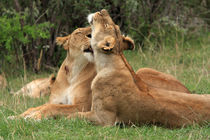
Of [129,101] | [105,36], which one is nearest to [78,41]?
[105,36]

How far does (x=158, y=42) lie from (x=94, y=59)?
18.6 ft

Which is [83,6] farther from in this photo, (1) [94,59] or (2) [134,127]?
(2) [134,127]

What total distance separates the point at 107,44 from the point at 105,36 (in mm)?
113

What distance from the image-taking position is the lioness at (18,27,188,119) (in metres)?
4.99

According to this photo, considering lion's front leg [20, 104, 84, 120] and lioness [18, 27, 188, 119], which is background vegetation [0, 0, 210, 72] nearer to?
lioness [18, 27, 188, 119]

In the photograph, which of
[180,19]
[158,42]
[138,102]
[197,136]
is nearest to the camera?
[197,136]

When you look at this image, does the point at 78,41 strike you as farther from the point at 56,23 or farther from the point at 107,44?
the point at 56,23

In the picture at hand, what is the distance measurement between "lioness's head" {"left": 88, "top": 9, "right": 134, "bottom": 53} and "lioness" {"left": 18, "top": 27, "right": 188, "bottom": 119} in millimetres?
360

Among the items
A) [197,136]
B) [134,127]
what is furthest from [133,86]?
[197,136]

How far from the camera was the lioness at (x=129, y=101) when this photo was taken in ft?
13.9

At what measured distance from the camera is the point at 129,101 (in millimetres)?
4250

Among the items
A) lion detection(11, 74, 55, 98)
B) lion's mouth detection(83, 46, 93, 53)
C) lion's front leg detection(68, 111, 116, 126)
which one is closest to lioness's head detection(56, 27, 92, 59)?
lion's mouth detection(83, 46, 93, 53)

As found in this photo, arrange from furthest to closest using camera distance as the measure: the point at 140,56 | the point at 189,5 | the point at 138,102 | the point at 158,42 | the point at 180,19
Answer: the point at 189,5 < the point at 180,19 < the point at 158,42 < the point at 140,56 < the point at 138,102

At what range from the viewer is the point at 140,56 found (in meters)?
8.94
